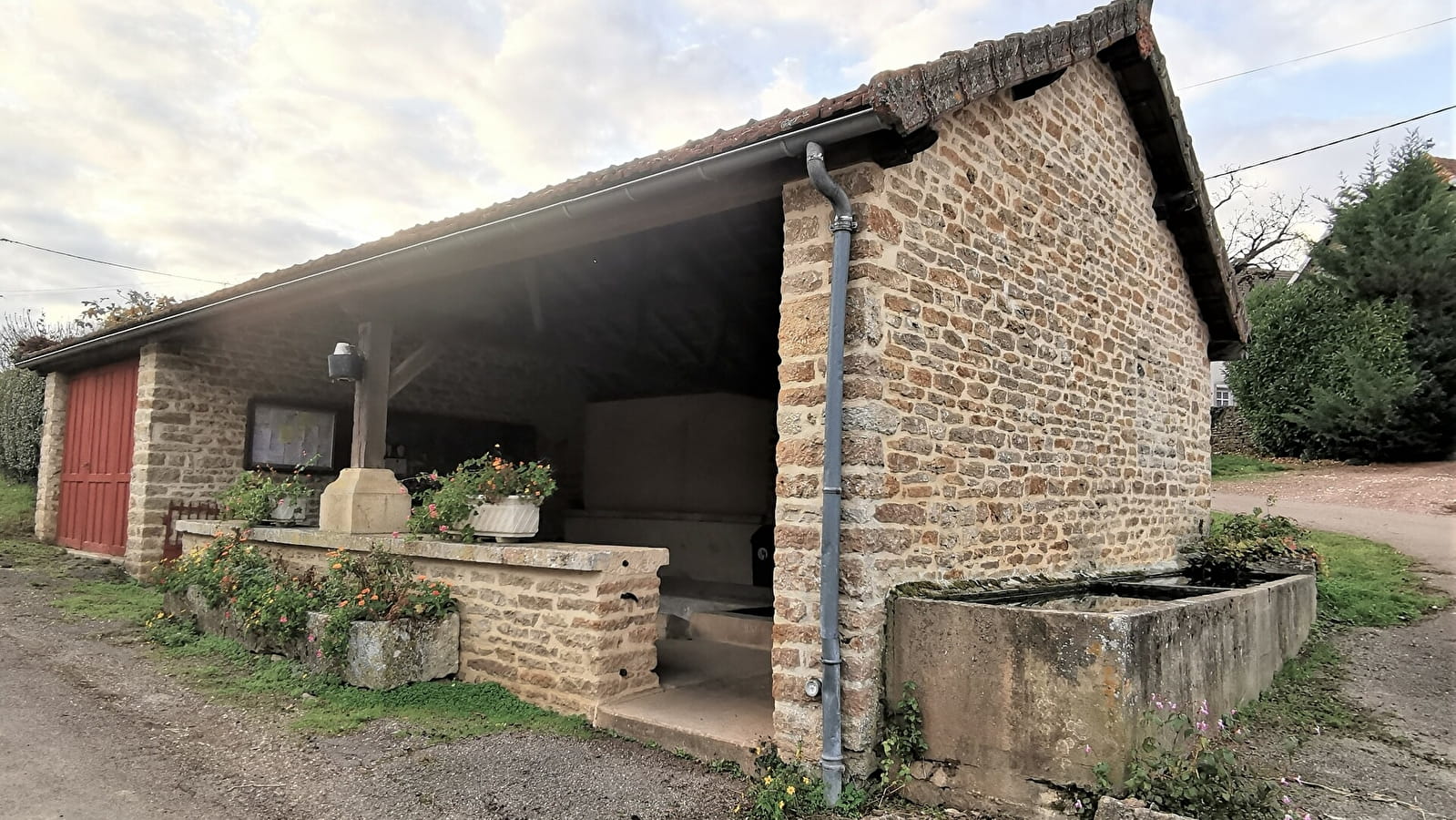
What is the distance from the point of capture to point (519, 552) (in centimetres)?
529

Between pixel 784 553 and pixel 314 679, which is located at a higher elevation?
pixel 784 553

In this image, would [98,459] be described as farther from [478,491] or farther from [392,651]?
[392,651]

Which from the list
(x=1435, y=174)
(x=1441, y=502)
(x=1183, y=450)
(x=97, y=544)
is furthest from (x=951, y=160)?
(x=1435, y=174)

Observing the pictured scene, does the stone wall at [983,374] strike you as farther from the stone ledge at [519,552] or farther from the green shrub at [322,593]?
the green shrub at [322,593]

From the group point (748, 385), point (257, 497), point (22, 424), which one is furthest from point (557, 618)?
point (22, 424)

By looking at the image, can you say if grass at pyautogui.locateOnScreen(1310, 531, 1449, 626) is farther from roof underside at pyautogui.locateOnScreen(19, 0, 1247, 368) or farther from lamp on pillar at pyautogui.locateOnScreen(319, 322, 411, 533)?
lamp on pillar at pyautogui.locateOnScreen(319, 322, 411, 533)

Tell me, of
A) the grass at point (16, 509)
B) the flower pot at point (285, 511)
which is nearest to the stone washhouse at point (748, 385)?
the grass at point (16, 509)

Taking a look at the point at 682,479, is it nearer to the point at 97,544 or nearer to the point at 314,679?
the point at 314,679

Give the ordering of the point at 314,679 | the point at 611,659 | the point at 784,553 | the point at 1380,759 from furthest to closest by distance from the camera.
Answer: the point at 314,679 → the point at 611,659 → the point at 1380,759 → the point at 784,553

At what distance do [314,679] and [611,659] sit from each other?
6.73 ft

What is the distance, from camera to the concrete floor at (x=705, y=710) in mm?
Result: 4312

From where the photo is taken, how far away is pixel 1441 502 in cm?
1263

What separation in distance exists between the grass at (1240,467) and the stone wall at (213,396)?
1549 centimetres

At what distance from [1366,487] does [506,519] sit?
49.5ft
